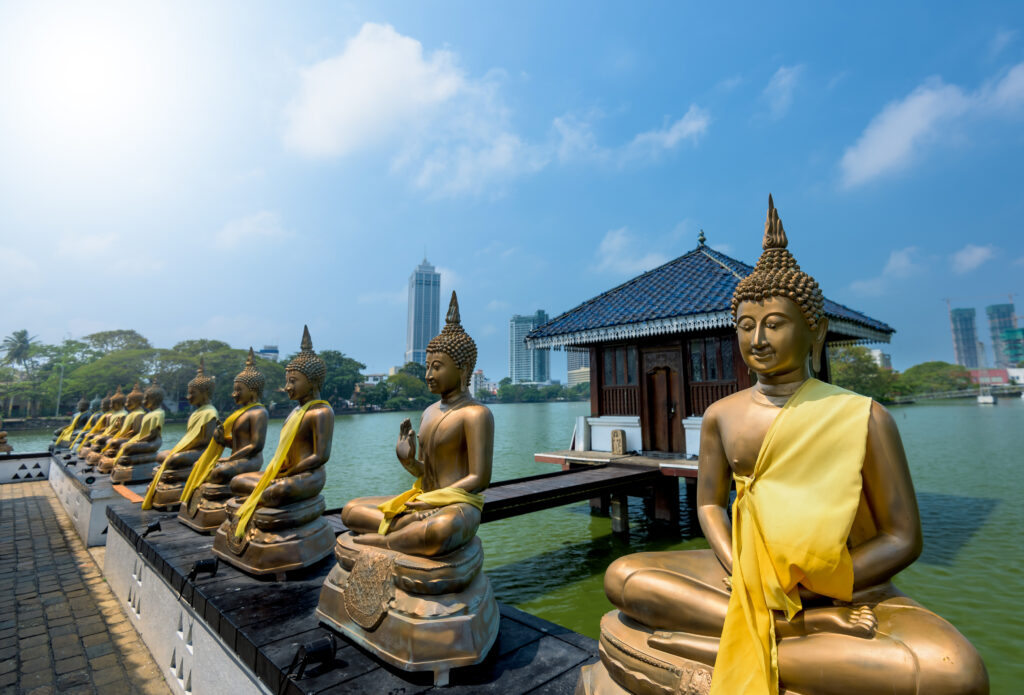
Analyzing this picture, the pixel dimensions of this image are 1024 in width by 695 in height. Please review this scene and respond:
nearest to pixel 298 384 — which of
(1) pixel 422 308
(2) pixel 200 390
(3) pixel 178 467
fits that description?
(2) pixel 200 390

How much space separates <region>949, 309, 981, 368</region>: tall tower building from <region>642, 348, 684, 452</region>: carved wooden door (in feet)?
743

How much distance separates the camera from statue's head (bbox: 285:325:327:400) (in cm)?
507

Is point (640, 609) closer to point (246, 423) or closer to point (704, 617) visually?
point (704, 617)

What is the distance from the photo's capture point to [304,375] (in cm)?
508

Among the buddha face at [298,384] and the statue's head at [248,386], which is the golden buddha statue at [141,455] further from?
the buddha face at [298,384]

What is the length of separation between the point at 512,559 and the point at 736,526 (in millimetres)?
7014

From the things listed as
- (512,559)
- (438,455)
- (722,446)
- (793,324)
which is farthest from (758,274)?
(512,559)

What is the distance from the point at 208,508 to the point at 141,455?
18.5ft

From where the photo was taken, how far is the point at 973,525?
9.85m

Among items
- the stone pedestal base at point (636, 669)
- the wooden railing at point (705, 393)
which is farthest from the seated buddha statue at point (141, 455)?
the wooden railing at point (705, 393)

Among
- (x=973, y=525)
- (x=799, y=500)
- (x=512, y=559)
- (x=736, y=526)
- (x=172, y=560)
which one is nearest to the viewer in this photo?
(x=799, y=500)

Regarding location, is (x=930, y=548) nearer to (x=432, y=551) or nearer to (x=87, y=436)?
(x=432, y=551)

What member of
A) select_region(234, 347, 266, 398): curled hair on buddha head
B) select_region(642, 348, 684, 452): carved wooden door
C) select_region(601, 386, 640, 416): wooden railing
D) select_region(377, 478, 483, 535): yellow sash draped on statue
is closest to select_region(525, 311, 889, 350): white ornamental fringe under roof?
select_region(642, 348, 684, 452): carved wooden door

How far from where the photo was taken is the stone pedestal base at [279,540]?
14.7 ft
